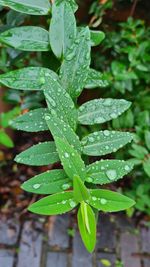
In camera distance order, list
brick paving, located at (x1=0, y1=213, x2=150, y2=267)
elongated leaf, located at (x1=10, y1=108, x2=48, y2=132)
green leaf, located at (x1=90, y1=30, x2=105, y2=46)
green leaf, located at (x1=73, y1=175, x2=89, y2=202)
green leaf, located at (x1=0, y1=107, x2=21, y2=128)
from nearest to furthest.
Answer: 1. green leaf, located at (x1=73, y1=175, x2=89, y2=202)
2. elongated leaf, located at (x1=10, y1=108, x2=48, y2=132)
3. green leaf, located at (x1=90, y1=30, x2=105, y2=46)
4. green leaf, located at (x1=0, y1=107, x2=21, y2=128)
5. brick paving, located at (x1=0, y1=213, x2=150, y2=267)

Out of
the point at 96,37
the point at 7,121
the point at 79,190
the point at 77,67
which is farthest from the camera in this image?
the point at 7,121

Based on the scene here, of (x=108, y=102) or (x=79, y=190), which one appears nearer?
(x=79, y=190)

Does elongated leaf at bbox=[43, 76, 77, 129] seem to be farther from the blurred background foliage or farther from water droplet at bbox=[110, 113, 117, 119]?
the blurred background foliage

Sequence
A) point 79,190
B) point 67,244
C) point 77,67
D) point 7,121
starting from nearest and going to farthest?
point 79,190 → point 77,67 → point 7,121 → point 67,244

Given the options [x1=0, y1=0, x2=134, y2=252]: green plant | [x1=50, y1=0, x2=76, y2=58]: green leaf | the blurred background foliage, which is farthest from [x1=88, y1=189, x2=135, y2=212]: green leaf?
the blurred background foliage

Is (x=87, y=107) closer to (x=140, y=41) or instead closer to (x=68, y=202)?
(x=68, y=202)

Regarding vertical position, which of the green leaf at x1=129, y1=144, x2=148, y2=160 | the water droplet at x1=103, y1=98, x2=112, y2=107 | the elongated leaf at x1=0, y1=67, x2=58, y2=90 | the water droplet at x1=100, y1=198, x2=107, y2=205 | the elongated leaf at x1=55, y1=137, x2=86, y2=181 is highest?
the elongated leaf at x1=0, y1=67, x2=58, y2=90

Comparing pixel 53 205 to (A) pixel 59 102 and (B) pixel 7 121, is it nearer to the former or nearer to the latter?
(A) pixel 59 102

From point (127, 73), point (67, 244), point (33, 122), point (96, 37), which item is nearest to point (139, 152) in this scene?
point (127, 73)
